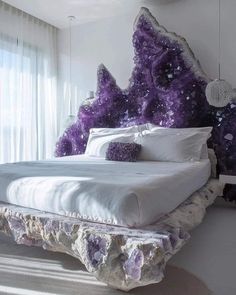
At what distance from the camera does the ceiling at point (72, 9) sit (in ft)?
12.6

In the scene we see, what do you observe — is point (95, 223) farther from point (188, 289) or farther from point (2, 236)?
point (2, 236)

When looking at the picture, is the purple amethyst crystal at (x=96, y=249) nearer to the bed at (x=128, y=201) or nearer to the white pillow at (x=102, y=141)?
the bed at (x=128, y=201)

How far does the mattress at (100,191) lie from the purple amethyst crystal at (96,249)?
122 mm

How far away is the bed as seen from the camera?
1678 millimetres

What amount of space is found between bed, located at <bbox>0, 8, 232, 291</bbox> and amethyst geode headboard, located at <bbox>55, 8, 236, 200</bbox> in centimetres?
1

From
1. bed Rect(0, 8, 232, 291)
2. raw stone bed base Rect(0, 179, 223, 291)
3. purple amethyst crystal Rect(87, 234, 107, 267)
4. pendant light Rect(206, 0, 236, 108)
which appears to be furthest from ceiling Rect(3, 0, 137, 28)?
purple amethyst crystal Rect(87, 234, 107, 267)

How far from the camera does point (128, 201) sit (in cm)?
173

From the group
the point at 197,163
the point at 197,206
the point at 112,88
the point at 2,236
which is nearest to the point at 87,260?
the point at 197,206

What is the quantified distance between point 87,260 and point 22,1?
322 cm

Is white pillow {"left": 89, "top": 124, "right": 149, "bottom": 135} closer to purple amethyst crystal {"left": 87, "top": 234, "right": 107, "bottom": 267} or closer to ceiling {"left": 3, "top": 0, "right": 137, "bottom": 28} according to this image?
ceiling {"left": 3, "top": 0, "right": 137, "bottom": 28}

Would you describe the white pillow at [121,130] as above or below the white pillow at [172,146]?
above

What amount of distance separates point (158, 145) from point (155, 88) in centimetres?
77

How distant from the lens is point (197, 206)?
2.45 m

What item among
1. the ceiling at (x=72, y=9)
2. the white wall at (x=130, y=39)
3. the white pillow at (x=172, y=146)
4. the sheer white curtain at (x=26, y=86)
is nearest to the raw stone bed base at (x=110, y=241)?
the white pillow at (x=172, y=146)
